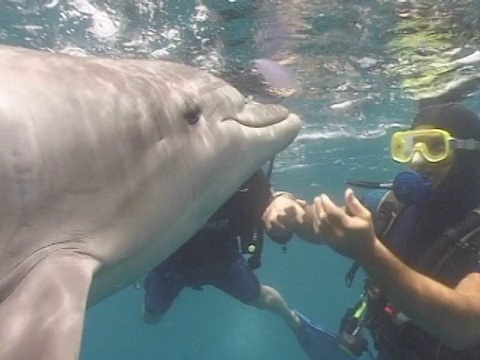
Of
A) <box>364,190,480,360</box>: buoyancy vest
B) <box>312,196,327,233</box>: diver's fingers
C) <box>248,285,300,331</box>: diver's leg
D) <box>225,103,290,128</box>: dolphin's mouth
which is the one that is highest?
<box>225,103,290,128</box>: dolphin's mouth

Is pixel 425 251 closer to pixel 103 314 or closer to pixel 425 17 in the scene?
pixel 425 17

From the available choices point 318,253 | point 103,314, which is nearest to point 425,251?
point 318,253

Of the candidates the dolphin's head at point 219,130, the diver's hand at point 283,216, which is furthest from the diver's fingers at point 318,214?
the diver's hand at point 283,216

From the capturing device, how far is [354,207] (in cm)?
442

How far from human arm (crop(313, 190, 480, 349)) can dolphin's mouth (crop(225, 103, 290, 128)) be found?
95cm

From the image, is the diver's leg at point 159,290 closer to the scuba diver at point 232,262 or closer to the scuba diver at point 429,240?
the scuba diver at point 232,262

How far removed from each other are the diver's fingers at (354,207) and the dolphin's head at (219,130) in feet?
3.18

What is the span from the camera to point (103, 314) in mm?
75000

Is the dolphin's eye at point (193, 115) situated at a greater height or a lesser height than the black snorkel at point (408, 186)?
greater

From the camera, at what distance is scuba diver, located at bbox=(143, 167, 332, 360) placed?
682 centimetres

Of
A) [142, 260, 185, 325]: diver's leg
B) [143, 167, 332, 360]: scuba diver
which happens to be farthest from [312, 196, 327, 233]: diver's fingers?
[142, 260, 185, 325]: diver's leg

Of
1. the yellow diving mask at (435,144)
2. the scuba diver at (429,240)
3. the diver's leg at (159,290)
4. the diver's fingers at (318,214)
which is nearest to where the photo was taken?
the diver's fingers at (318,214)

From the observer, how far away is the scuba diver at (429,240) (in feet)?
15.6

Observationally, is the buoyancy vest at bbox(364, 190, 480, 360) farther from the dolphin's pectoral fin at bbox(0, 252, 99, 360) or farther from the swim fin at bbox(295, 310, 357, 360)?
the swim fin at bbox(295, 310, 357, 360)
